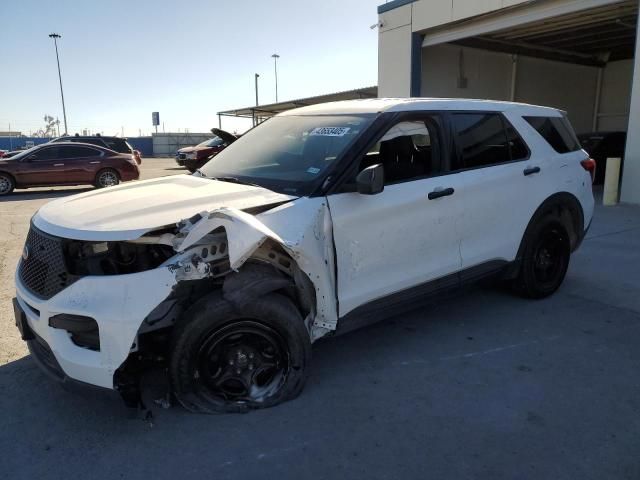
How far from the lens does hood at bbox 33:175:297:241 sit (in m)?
2.72

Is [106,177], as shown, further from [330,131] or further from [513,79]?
[513,79]

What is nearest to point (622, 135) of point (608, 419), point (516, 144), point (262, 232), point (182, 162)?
point (516, 144)

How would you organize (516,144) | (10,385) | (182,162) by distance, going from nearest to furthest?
(10,385) < (516,144) < (182,162)

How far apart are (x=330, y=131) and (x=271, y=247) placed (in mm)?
1098

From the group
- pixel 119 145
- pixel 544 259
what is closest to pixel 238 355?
pixel 544 259

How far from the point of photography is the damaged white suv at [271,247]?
8.73 feet

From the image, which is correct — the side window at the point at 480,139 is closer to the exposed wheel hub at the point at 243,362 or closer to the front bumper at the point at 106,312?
the exposed wheel hub at the point at 243,362

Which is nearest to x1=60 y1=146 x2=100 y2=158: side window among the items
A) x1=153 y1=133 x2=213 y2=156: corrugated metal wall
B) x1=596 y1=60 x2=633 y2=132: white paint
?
x1=596 y1=60 x2=633 y2=132: white paint

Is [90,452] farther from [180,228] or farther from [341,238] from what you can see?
[341,238]

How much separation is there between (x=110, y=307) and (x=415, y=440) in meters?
1.74

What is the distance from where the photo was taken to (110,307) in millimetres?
2566

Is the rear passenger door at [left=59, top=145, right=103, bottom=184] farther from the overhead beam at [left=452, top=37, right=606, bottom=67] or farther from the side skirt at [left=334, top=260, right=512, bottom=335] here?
the side skirt at [left=334, top=260, right=512, bottom=335]

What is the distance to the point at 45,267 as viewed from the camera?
2.84 m

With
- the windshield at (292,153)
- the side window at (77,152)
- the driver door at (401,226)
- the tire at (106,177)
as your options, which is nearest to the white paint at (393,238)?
the driver door at (401,226)
